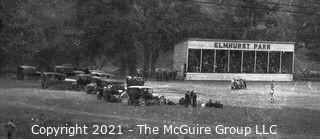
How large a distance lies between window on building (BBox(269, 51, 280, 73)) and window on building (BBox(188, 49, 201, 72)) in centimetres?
976

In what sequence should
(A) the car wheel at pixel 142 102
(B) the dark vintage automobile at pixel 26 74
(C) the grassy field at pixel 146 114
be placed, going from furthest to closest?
(B) the dark vintage automobile at pixel 26 74 → (A) the car wheel at pixel 142 102 → (C) the grassy field at pixel 146 114

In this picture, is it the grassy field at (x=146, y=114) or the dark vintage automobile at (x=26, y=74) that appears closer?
the grassy field at (x=146, y=114)

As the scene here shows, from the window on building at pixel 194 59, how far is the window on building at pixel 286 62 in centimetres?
1123

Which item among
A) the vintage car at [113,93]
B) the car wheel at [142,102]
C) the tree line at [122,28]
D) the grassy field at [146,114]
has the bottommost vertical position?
the grassy field at [146,114]


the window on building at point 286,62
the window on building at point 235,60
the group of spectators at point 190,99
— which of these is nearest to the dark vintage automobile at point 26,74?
the window on building at point 235,60

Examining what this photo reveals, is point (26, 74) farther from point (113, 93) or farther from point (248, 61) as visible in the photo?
point (248, 61)

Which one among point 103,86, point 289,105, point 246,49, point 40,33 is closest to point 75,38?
point 40,33

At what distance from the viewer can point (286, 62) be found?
67375 mm

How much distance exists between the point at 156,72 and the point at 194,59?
5048 mm

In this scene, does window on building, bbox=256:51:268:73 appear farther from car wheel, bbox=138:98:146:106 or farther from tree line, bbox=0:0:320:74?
car wheel, bbox=138:98:146:106

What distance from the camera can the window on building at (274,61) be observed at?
66.6 metres

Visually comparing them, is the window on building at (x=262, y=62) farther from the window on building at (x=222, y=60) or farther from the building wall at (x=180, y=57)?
the building wall at (x=180, y=57)

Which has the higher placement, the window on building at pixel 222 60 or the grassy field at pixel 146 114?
the window on building at pixel 222 60

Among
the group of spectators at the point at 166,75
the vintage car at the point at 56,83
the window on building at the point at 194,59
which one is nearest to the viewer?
the vintage car at the point at 56,83
